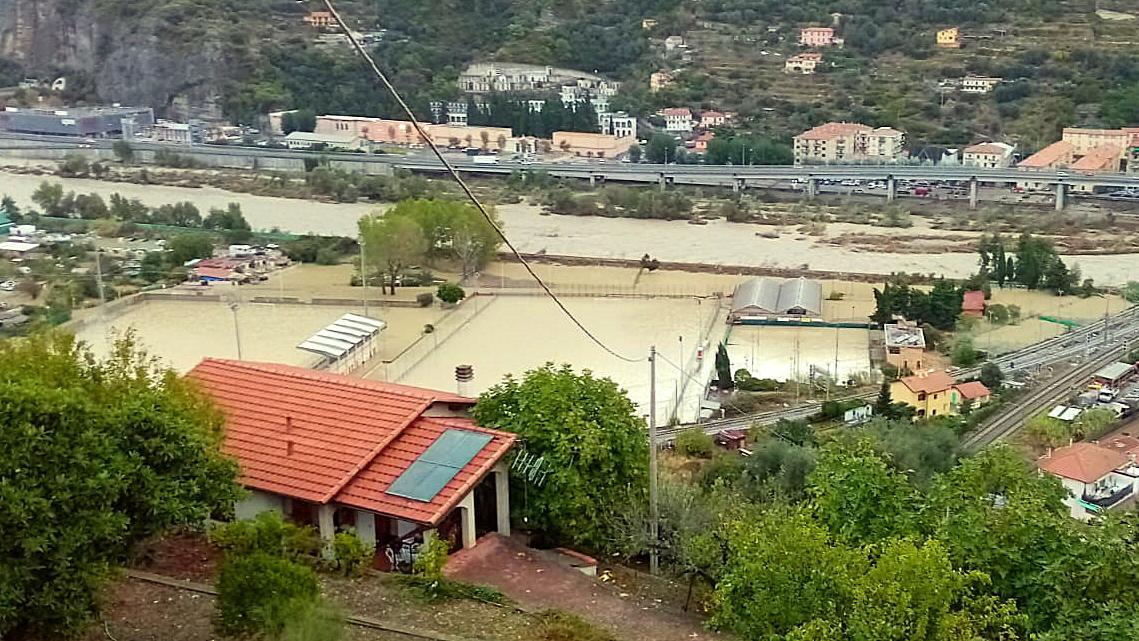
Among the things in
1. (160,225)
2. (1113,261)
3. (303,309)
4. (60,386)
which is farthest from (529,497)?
(160,225)

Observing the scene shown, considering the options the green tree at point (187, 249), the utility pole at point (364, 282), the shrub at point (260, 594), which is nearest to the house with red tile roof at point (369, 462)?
the shrub at point (260, 594)

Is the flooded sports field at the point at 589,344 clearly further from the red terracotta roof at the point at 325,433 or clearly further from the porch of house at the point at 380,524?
the porch of house at the point at 380,524

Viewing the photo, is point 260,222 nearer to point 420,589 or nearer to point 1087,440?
point 1087,440

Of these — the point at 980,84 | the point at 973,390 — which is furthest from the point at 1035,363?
the point at 980,84

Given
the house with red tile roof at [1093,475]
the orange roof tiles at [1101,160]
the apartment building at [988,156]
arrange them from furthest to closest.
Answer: the apartment building at [988,156], the orange roof tiles at [1101,160], the house with red tile roof at [1093,475]

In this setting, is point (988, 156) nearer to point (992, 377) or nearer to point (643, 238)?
point (643, 238)
